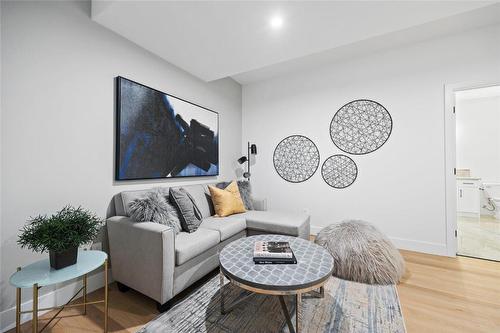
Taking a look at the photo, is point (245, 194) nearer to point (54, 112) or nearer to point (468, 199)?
point (54, 112)

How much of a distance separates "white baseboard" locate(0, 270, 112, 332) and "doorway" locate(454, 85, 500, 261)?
5.55 metres

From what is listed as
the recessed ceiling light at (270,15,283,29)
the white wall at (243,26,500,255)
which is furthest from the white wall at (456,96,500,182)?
the recessed ceiling light at (270,15,283,29)

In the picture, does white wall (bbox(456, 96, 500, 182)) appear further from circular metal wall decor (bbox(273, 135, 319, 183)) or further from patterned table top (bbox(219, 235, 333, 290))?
patterned table top (bbox(219, 235, 333, 290))

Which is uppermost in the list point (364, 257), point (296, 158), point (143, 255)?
point (296, 158)

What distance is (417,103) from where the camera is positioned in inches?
105

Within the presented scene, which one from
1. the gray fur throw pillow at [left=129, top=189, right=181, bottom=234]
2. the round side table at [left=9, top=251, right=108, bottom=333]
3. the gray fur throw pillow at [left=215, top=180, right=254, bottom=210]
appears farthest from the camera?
the gray fur throw pillow at [left=215, top=180, right=254, bottom=210]

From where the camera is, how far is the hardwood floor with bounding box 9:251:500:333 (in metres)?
1.42

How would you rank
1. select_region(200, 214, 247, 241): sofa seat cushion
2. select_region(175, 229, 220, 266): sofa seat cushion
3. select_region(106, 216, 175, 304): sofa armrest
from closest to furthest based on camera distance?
select_region(106, 216, 175, 304): sofa armrest → select_region(175, 229, 220, 266): sofa seat cushion → select_region(200, 214, 247, 241): sofa seat cushion

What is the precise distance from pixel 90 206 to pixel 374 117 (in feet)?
11.6

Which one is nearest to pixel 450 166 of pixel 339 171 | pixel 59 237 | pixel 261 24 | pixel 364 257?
pixel 339 171

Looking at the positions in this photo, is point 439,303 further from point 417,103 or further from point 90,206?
point 90,206

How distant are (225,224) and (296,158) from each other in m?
1.78

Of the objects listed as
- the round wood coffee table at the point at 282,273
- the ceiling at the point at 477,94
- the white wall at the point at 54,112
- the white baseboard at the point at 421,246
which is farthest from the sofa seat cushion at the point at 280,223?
the ceiling at the point at 477,94

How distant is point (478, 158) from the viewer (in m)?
4.60
